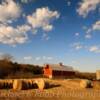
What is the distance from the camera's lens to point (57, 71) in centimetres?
5806

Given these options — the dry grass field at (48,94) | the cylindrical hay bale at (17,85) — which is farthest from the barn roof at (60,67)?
the cylindrical hay bale at (17,85)

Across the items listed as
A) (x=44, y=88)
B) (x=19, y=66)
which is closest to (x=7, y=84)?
(x=44, y=88)

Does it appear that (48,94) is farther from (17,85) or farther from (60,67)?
(60,67)

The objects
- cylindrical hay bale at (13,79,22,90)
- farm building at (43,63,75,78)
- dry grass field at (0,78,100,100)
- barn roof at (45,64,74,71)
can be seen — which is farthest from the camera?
barn roof at (45,64,74,71)

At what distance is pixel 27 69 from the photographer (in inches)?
2453

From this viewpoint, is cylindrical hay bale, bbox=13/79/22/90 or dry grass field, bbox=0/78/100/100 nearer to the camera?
dry grass field, bbox=0/78/100/100

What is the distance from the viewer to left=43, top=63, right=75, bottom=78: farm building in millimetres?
57231

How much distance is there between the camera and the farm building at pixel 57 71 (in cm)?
5723

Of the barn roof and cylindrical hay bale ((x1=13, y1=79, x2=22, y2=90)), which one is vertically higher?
the barn roof

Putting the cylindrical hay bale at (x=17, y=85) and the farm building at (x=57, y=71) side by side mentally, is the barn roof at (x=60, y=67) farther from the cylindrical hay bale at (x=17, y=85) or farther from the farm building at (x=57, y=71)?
the cylindrical hay bale at (x=17, y=85)

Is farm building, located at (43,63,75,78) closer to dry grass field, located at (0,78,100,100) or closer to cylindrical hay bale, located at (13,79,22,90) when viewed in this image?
dry grass field, located at (0,78,100,100)

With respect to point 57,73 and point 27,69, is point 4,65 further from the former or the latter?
point 57,73

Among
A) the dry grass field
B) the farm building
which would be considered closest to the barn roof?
the farm building

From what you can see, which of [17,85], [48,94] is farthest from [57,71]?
[48,94]
